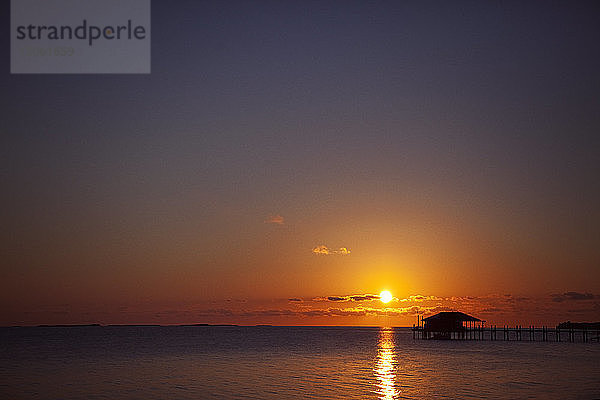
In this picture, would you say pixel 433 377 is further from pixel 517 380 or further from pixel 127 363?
pixel 127 363

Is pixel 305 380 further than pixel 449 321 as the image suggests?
No

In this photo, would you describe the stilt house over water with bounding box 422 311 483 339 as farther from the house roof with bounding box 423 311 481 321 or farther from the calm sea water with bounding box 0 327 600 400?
the calm sea water with bounding box 0 327 600 400

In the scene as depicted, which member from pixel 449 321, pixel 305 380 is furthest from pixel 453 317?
pixel 305 380

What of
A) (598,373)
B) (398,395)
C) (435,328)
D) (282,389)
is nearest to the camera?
(398,395)

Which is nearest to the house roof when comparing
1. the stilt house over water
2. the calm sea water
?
the stilt house over water

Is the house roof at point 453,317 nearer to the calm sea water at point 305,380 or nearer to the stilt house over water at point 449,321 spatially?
the stilt house over water at point 449,321

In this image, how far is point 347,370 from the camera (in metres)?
52.7

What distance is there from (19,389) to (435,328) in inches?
2961

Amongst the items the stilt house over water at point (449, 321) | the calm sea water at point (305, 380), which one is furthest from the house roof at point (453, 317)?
the calm sea water at point (305, 380)

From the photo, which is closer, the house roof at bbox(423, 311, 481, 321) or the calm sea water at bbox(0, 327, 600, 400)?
the calm sea water at bbox(0, 327, 600, 400)

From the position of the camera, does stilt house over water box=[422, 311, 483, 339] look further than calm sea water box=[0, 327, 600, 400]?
Yes

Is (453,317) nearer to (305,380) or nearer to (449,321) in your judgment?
(449,321)

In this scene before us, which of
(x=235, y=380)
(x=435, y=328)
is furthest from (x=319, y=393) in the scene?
(x=435, y=328)

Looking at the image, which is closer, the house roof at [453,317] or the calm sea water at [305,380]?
the calm sea water at [305,380]
